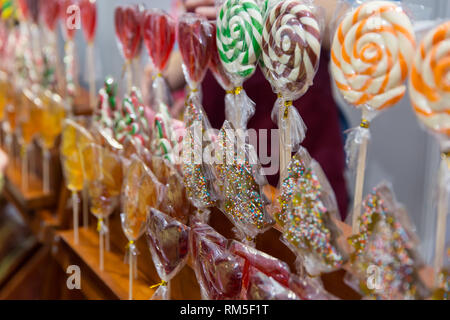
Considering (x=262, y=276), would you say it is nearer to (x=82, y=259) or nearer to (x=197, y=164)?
(x=197, y=164)

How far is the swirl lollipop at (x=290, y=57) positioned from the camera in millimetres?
848

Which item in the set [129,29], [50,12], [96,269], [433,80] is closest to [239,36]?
[433,80]

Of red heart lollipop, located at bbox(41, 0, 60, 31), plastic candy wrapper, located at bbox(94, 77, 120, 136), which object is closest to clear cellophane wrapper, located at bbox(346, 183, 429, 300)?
plastic candy wrapper, located at bbox(94, 77, 120, 136)

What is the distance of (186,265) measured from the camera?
3.82ft

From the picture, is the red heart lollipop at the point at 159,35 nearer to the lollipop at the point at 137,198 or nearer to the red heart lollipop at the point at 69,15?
the lollipop at the point at 137,198

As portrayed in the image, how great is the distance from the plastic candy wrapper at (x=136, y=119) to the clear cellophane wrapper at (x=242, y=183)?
35 centimetres

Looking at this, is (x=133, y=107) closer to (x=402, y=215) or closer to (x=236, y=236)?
(x=236, y=236)

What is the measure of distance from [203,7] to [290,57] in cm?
45

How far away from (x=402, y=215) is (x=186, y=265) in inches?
23.4

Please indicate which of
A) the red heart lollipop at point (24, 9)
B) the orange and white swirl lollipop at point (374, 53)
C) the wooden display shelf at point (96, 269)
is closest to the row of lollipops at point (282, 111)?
the orange and white swirl lollipop at point (374, 53)

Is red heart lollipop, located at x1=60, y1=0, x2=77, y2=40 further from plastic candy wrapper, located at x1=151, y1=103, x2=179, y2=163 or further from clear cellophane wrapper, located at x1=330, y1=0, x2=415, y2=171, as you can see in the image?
clear cellophane wrapper, located at x1=330, y1=0, x2=415, y2=171

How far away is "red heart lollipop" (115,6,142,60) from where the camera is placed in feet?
4.44

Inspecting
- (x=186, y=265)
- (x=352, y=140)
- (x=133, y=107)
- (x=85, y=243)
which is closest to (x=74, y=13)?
(x=133, y=107)

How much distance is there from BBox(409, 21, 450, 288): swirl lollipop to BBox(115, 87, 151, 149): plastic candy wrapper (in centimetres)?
77
